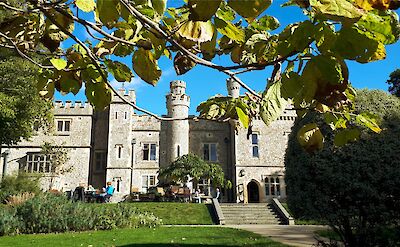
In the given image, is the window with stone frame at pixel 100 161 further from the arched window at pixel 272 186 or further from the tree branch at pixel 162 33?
the tree branch at pixel 162 33

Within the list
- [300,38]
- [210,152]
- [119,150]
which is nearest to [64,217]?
[300,38]

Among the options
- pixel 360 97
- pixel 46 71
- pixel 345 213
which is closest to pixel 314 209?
pixel 345 213

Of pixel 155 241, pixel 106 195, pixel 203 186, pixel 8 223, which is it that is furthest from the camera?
pixel 203 186

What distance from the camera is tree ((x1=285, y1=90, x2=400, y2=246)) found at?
539cm

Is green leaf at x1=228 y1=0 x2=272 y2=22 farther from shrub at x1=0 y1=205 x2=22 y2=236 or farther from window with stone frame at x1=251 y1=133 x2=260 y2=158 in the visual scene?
window with stone frame at x1=251 y1=133 x2=260 y2=158

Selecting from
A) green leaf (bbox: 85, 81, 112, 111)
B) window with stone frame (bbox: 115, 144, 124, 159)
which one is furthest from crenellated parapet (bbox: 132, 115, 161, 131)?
green leaf (bbox: 85, 81, 112, 111)

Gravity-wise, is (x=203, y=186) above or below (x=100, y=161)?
below

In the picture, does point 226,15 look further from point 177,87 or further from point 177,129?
point 177,87

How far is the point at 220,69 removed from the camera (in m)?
1.03

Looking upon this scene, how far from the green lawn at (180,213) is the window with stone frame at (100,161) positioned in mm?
9154

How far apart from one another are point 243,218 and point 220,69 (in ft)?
49.0

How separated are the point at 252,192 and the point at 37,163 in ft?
47.8

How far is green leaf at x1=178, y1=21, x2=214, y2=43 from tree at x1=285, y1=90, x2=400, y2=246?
4.91m

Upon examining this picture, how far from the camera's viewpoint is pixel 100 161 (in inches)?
977
